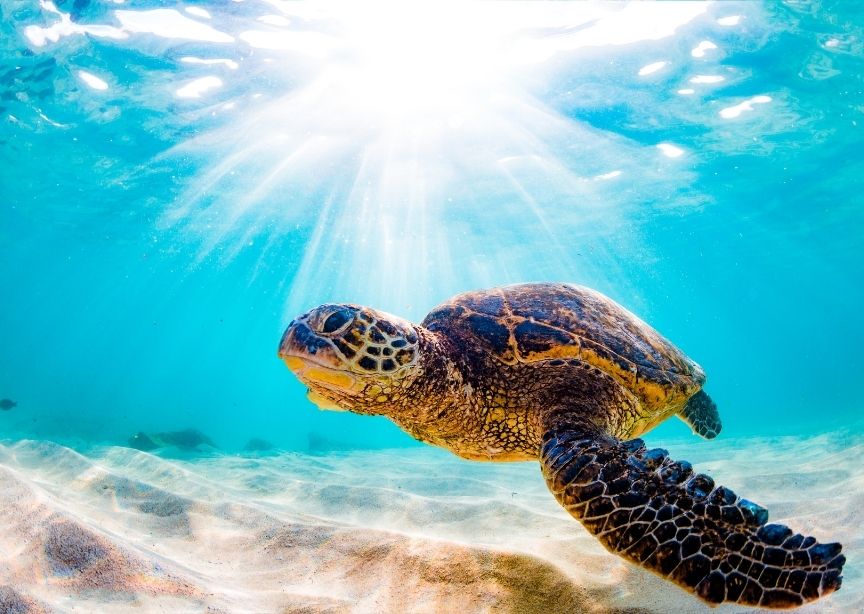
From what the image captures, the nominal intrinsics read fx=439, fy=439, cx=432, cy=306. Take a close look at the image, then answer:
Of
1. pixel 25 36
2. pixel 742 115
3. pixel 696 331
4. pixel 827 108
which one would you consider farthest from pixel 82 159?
pixel 696 331

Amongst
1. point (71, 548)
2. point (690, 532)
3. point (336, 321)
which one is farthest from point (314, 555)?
point (690, 532)

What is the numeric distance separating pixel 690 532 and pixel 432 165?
18.7 metres

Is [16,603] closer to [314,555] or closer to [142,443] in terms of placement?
[314,555]

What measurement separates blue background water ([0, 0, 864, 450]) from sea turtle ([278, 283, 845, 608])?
11.4 meters

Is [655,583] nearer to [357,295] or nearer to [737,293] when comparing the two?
[357,295]

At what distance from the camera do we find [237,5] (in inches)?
442

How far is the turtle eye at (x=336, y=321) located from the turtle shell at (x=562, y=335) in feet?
3.58

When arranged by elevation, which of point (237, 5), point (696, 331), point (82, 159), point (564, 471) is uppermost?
point (237, 5)

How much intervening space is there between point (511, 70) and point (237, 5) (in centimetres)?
781

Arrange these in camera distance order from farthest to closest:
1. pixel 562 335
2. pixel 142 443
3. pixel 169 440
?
pixel 169 440 → pixel 142 443 → pixel 562 335

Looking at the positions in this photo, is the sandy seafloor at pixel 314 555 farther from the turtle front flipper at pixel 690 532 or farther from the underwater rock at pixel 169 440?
the underwater rock at pixel 169 440

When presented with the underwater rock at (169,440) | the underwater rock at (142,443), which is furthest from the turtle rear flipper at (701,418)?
the underwater rock at (142,443)

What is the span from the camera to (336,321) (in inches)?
101

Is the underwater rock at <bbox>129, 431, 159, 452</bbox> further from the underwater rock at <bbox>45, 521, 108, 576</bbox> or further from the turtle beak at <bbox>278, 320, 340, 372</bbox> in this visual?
the turtle beak at <bbox>278, 320, 340, 372</bbox>
